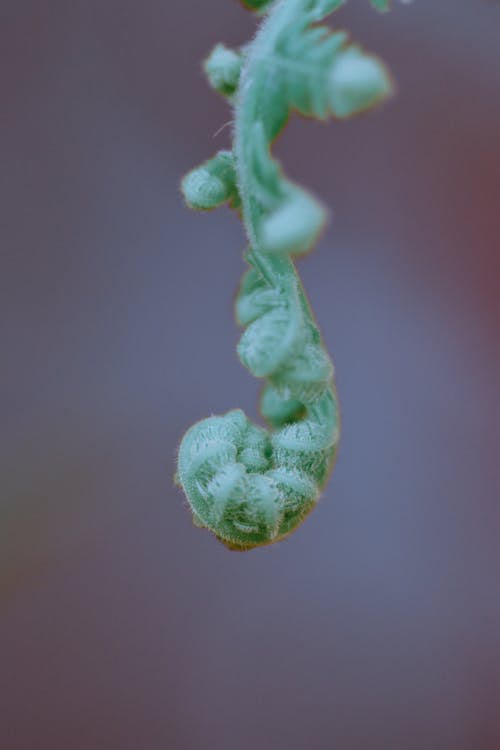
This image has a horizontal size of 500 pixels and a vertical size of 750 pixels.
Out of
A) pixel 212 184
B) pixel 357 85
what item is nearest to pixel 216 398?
pixel 212 184

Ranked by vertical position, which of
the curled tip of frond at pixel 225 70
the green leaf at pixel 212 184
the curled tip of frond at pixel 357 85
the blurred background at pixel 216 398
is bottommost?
the curled tip of frond at pixel 357 85

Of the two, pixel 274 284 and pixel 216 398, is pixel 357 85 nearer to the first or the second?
pixel 274 284

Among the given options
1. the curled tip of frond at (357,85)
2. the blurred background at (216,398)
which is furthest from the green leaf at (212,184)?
the blurred background at (216,398)

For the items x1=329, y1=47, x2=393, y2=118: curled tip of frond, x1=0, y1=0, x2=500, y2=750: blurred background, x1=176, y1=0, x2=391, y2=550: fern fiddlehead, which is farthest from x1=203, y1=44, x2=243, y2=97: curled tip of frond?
x1=0, y1=0, x2=500, y2=750: blurred background

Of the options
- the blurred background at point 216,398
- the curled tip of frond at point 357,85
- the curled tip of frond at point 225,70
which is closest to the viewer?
the curled tip of frond at point 357,85

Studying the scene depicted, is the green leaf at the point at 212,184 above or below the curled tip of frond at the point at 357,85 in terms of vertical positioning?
above

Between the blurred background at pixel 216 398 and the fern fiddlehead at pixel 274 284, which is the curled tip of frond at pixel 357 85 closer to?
the fern fiddlehead at pixel 274 284

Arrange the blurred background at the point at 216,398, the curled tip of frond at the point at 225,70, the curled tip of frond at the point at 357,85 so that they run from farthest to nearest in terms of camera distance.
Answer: the blurred background at the point at 216,398 → the curled tip of frond at the point at 225,70 → the curled tip of frond at the point at 357,85

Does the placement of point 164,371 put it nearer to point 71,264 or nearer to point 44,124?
point 71,264
